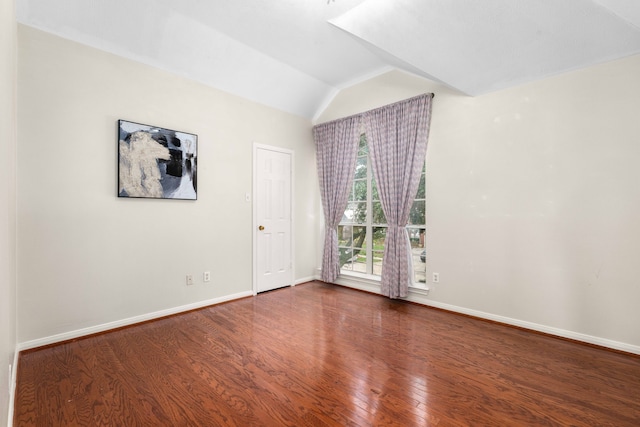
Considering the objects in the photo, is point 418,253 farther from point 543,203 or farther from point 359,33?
point 359,33

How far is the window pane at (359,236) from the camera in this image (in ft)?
14.2

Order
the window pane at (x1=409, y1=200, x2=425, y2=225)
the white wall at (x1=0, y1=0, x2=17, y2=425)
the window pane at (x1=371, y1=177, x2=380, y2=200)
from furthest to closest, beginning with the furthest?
the window pane at (x1=371, y1=177, x2=380, y2=200), the window pane at (x1=409, y1=200, x2=425, y2=225), the white wall at (x1=0, y1=0, x2=17, y2=425)

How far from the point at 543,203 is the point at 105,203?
409cm

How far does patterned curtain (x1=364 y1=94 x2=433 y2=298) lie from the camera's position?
11.5 ft

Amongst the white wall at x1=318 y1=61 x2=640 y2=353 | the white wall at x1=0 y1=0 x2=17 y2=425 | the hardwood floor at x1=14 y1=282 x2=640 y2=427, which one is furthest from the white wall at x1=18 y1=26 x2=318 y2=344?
the white wall at x1=318 y1=61 x2=640 y2=353

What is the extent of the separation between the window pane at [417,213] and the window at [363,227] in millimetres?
13

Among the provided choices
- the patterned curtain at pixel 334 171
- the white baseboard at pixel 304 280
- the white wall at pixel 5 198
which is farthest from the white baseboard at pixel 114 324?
the patterned curtain at pixel 334 171

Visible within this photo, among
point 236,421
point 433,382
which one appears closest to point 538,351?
point 433,382

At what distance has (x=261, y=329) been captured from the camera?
286 cm

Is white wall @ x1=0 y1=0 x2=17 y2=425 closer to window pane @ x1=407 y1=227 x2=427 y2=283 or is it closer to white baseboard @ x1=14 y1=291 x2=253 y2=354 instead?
white baseboard @ x1=14 y1=291 x2=253 y2=354

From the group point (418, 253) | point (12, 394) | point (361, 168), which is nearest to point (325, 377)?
point (12, 394)

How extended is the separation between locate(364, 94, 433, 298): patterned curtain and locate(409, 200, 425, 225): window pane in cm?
15

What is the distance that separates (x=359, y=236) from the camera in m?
4.37

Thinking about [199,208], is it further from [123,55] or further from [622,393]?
[622,393]
